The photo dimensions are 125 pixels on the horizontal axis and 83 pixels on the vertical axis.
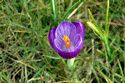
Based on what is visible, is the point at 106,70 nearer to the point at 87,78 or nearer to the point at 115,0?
the point at 87,78

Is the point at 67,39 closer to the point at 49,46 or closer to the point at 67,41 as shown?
the point at 67,41

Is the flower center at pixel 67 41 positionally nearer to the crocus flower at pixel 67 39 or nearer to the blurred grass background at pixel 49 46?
the crocus flower at pixel 67 39

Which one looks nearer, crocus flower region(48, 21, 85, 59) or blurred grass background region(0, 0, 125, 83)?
crocus flower region(48, 21, 85, 59)

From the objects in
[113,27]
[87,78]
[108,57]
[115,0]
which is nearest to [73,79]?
[87,78]

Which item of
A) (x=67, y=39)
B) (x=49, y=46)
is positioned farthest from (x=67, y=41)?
(x=49, y=46)

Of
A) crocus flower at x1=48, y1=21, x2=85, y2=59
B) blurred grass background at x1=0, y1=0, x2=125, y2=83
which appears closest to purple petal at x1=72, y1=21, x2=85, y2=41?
crocus flower at x1=48, y1=21, x2=85, y2=59

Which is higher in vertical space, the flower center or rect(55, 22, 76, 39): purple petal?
→ rect(55, 22, 76, 39): purple petal

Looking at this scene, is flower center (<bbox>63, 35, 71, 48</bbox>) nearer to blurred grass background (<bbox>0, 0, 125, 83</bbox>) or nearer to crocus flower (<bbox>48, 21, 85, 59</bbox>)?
crocus flower (<bbox>48, 21, 85, 59</bbox>)
